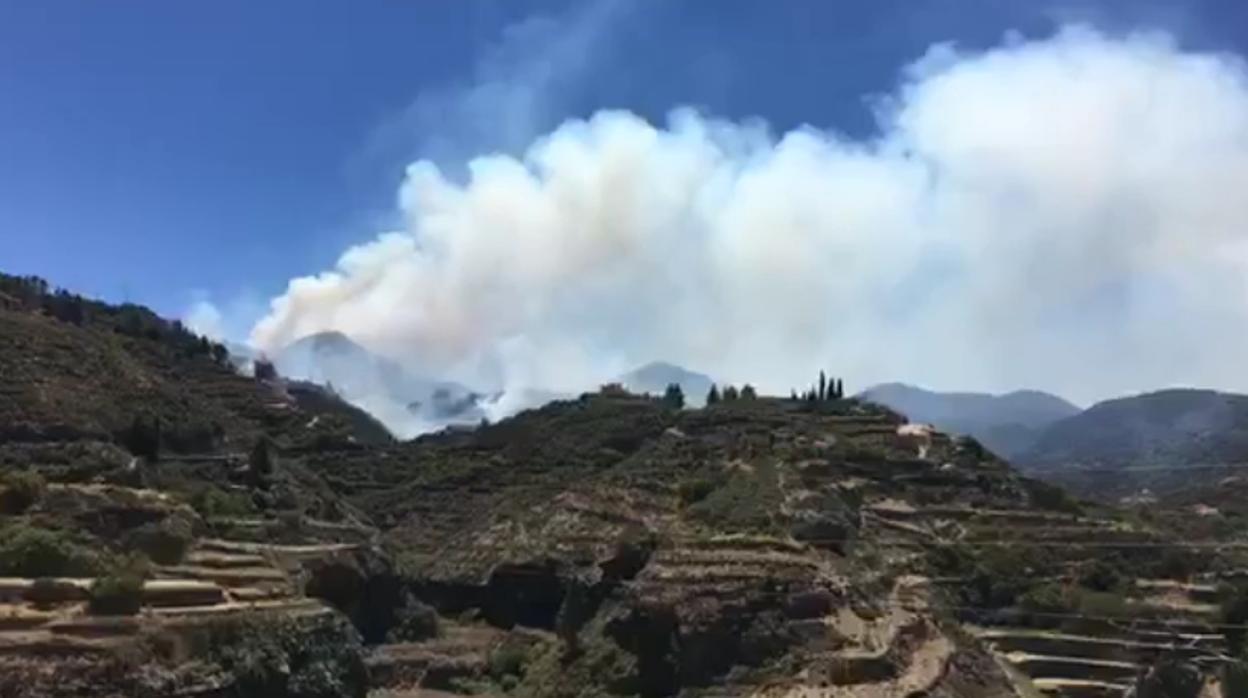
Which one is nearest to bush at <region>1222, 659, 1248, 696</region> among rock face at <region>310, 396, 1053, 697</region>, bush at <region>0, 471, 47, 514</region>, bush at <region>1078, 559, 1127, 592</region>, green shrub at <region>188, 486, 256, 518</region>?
rock face at <region>310, 396, 1053, 697</region>

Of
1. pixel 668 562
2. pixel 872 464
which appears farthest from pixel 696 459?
pixel 668 562

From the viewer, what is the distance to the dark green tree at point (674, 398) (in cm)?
10212

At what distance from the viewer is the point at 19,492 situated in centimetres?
4075

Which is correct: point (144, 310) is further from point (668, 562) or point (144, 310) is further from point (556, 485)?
point (668, 562)

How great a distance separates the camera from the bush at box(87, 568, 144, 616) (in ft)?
106

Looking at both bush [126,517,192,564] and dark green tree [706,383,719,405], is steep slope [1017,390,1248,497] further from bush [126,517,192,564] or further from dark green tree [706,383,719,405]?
bush [126,517,192,564]

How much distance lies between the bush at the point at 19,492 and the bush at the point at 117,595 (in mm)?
8615

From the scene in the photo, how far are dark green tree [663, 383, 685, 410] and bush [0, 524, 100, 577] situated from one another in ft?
218

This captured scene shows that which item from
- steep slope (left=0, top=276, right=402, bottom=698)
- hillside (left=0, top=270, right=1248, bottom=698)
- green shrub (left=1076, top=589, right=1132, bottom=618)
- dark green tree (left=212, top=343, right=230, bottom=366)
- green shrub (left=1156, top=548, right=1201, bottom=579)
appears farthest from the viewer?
dark green tree (left=212, top=343, right=230, bottom=366)

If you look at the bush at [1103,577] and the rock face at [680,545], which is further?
the bush at [1103,577]

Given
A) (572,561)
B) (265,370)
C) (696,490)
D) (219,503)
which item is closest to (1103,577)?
(696,490)

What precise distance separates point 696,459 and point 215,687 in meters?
42.6

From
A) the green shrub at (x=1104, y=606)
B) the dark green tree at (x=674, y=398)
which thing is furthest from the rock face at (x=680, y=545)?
the green shrub at (x=1104, y=606)

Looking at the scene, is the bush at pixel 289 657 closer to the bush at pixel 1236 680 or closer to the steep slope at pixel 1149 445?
the bush at pixel 1236 680
